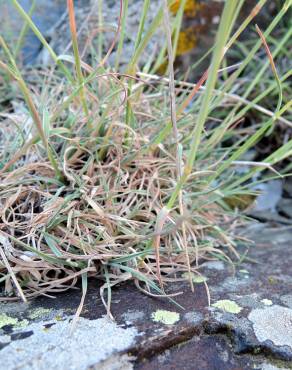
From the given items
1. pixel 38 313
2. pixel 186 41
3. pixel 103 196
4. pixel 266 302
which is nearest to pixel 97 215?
pixel 103 196

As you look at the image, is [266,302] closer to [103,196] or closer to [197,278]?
[197,278]

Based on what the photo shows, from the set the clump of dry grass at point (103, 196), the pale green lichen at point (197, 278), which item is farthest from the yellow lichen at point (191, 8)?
the pale green lichen at point (197, 278)

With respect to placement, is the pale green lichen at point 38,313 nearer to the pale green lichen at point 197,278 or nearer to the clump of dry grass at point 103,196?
the clump of dry grass at point 103,196

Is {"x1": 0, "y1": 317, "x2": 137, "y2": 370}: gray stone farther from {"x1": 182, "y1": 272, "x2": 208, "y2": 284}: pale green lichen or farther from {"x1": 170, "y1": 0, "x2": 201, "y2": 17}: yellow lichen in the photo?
{"x1": 170, "y1": 0, "x2": 201, "y2": 17}: yellow lichen

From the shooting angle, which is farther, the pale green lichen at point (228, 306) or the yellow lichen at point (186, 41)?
the yellow lichen at point (186, 41)

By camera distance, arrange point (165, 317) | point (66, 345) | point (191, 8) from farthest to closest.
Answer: point (191, 8) < point (165, 317) < point (66, 345)

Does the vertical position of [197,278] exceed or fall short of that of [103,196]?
it falls short

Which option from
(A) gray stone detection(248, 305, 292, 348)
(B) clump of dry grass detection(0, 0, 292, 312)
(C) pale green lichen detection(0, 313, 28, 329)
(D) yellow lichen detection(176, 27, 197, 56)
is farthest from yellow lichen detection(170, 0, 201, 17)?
(C) pale green lichen detection(0, 313, 28, 329)
